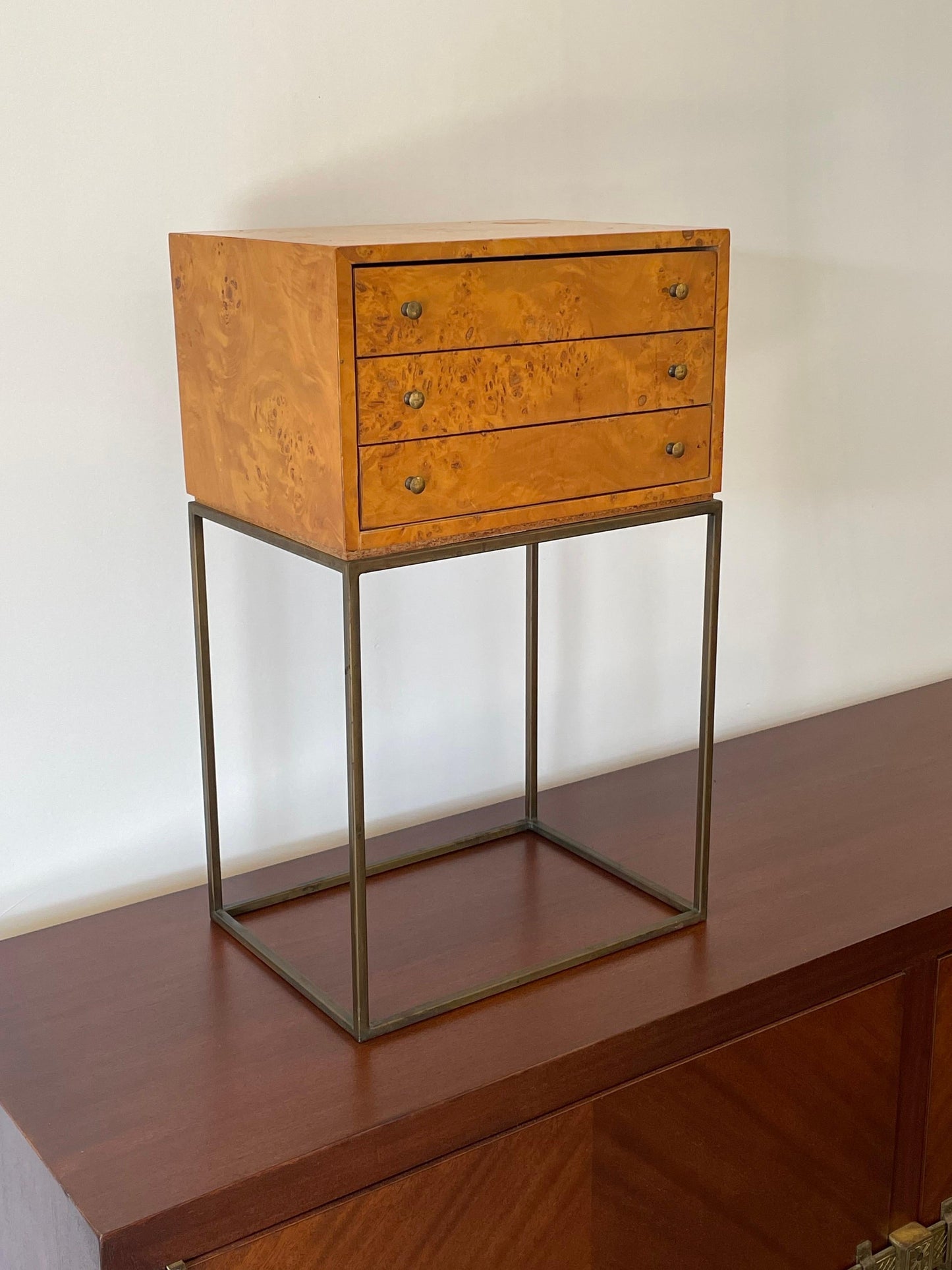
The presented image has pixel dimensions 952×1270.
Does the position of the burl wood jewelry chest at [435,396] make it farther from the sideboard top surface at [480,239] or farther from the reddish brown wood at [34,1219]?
the reddish brown wood at [34,1219]

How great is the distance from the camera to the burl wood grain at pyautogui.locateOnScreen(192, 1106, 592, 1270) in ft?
3.24

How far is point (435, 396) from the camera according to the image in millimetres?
1030

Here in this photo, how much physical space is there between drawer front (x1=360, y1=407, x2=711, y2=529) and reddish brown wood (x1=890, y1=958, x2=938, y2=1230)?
559 millimetres

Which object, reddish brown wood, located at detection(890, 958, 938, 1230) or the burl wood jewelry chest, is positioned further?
reddish brown wood, located at detection(890, 958, 938, 1230)

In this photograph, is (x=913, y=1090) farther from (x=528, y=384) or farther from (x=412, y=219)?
(x=412, y=219)

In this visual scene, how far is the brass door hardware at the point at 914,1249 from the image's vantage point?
135 cm

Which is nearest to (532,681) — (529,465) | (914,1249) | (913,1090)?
(529,465)

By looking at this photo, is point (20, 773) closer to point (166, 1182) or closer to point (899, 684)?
point (166, 1182)

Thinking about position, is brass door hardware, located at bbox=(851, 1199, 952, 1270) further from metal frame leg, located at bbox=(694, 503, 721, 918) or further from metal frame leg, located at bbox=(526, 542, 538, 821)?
metal frame leg, located at bbox=(526, 542, 538, 821)

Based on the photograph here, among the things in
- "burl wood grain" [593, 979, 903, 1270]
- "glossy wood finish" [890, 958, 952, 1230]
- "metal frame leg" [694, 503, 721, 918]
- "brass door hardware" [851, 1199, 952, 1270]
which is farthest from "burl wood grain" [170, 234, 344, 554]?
"brass door hardware" [851, 1199, 952, 1270]

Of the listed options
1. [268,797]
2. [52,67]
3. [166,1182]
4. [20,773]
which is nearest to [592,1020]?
[166,1182]

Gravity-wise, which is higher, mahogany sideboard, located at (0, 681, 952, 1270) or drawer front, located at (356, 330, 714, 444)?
drawer front, located at (356, 330, 714, 444)

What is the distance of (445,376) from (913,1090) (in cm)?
87

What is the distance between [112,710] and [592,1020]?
22.8 inches
